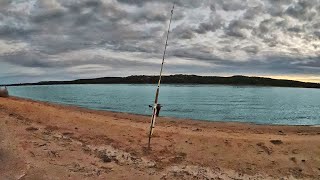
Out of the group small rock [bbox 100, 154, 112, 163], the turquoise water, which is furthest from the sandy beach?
the turquoise water

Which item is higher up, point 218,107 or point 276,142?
point 276,142

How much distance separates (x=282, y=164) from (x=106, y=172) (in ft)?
20.2

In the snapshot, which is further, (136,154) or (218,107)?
(218,107)

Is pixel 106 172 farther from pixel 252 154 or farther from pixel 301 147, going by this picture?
pixel 301 147

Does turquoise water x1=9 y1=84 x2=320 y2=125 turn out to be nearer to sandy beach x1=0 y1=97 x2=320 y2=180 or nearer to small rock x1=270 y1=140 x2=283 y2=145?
small rock x1=270 y1=140 x2=283 y2=145

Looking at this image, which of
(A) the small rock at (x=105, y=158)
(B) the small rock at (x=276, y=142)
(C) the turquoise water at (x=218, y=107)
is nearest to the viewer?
(A) the small rock at (x=105, y=158)

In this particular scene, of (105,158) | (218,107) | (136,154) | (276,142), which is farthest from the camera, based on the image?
(218,107)

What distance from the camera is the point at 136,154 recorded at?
11688mm

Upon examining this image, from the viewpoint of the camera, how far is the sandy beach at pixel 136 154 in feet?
32.9

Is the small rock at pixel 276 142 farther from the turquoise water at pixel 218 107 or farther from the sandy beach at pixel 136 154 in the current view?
the turquoise water at pixel 218 107

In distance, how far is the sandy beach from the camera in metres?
10.0

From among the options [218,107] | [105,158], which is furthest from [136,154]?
[218,107]

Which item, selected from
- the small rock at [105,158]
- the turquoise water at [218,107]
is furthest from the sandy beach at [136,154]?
the turquoise water at [218,107]

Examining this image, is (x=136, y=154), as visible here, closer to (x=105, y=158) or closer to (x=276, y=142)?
(x=105, y=158)
